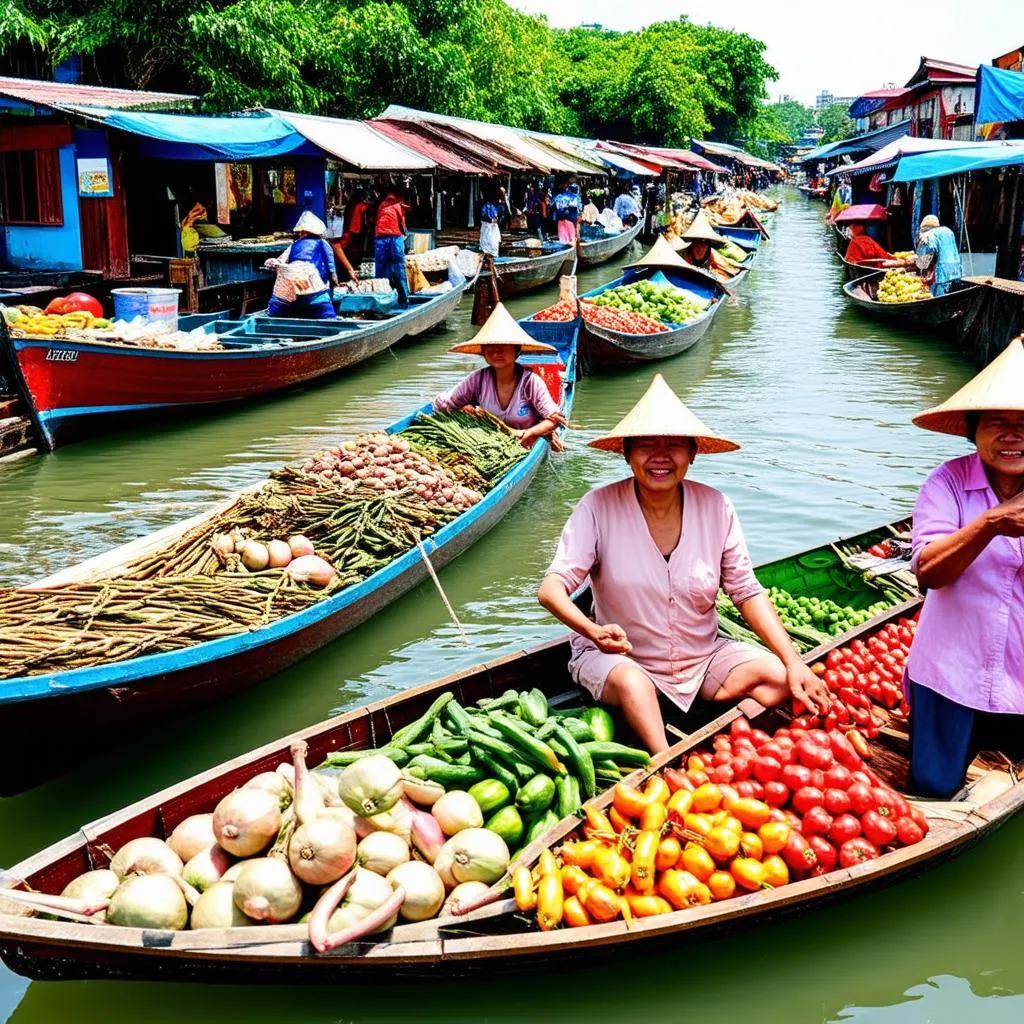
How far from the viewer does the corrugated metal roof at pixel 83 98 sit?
417 inches

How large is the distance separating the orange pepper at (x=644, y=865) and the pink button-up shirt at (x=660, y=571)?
0.97 meters

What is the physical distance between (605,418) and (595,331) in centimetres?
139

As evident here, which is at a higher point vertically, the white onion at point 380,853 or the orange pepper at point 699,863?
the white onion at point 380,853

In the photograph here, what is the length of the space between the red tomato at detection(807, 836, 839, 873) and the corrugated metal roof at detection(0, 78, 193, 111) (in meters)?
10.0

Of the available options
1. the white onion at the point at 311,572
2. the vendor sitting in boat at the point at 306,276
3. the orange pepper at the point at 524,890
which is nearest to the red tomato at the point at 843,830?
the orange pepper at the point at 524,890

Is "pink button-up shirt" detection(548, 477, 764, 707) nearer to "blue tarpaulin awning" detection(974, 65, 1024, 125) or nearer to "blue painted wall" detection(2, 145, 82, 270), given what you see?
"blue painted wall" detection(2, 145, 82, 270)

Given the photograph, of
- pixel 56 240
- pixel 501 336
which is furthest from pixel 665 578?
pixel 56 240

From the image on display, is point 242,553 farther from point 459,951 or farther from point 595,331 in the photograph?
point 595,331

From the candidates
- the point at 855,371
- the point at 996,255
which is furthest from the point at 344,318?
the point at 996,255

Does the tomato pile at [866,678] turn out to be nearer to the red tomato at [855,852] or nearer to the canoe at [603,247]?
the red tomato at [855,852]

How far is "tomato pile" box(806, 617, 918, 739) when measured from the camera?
13.9 ft

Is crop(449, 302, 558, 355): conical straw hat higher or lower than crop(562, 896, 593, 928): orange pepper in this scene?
higher

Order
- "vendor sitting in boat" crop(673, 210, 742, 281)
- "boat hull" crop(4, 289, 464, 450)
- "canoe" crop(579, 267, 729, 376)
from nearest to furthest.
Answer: "boat hull" crop(4, 289, 464, 450)
"canoe" crop(579, 267, 729, 376)
"vendor sitting in boat" crop(673, 210, 742, 281)

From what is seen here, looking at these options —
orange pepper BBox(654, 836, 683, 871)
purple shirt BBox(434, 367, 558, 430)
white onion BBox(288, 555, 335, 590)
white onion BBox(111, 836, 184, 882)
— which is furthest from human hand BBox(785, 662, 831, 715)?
purple shirt BBox(434, 367, 558, 430)
